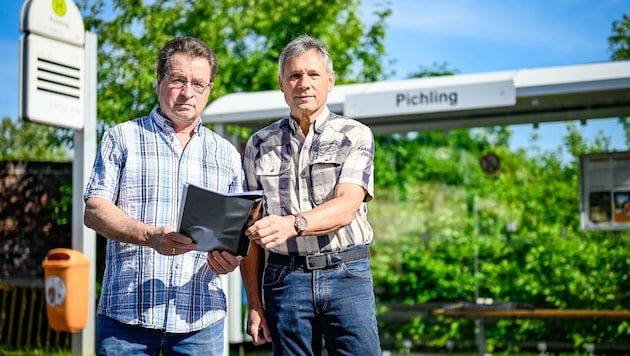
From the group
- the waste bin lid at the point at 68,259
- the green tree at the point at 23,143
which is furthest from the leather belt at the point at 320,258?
the green tree at the point at 23,143

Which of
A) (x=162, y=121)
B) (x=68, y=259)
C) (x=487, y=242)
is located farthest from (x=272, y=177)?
(x=487, y=242)

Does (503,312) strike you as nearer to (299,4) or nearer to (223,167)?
(223,167)

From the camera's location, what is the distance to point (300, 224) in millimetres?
2678

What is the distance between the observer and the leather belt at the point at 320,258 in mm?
2834

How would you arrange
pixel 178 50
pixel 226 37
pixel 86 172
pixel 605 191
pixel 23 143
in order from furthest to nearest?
pixel 23 143, pixel 226 37, pixel 605 191, pixel 86 172, pixel 178 50

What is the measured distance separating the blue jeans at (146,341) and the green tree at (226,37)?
11.8 m

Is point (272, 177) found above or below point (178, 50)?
below

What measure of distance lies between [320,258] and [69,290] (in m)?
5.44

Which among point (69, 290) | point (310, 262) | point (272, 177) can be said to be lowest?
point (69, 290)

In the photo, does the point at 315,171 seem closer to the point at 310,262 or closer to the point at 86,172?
the point at 310,262

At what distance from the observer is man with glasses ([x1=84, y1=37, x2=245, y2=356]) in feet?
8.76

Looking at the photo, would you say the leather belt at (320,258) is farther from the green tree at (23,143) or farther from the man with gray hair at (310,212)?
the green tree at (23,143)

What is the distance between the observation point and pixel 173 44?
283cm

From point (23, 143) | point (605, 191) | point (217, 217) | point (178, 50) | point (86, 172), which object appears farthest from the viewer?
point (23, 143)
